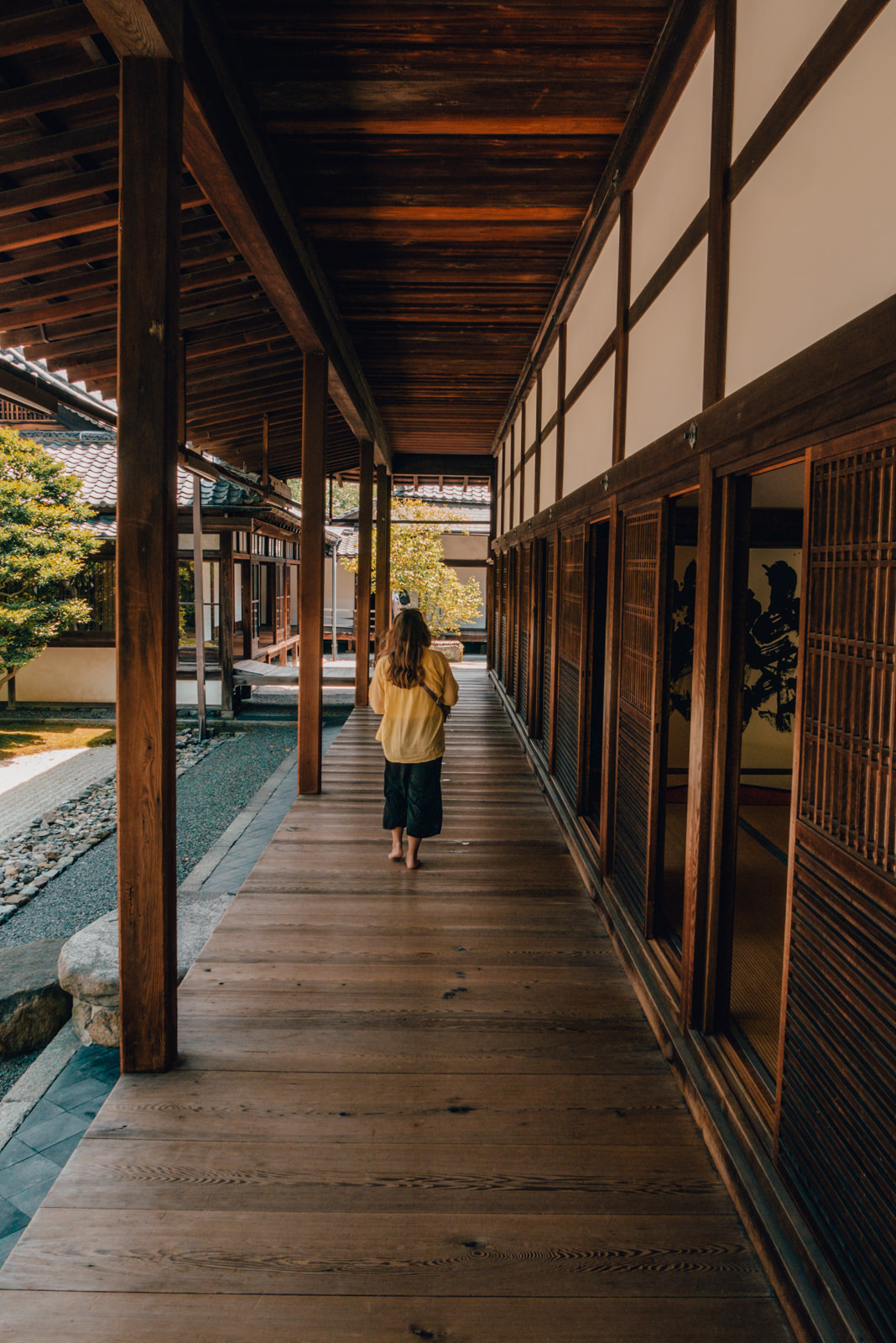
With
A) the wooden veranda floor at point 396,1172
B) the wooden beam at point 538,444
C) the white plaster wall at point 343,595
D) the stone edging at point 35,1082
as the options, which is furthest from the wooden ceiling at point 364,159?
the white plaster wall at point 343,595

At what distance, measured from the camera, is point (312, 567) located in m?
5.34

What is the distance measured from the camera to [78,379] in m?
4.95

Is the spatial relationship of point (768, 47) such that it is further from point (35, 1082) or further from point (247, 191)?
point (35, 1082)

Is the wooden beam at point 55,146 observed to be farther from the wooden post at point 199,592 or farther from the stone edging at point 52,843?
the wooden post at point 199,592

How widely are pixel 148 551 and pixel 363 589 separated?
7433 millimetres

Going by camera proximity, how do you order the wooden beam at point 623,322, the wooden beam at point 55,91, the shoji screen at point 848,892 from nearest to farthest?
the shoji screen at point 848,892
the wooden beam at point 55,91
the wooden beam at point 623,322

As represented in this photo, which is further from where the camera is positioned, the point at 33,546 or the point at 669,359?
the point at 33,546

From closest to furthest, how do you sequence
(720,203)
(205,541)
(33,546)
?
(720,203) → (33,546) → (205,541)

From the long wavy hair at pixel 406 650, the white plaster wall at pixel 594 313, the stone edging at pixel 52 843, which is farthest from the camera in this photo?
the stone edging at pixel 52 843

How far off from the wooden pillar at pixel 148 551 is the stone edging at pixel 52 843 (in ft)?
12.1

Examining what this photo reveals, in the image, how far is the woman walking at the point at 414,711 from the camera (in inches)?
148

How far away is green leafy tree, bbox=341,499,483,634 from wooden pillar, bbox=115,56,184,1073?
12.7 meters

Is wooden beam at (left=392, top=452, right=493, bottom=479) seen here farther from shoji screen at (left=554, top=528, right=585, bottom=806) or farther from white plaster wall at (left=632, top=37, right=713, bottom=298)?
white plaster wall at (left=632, top=37, right=713, bottom=298)

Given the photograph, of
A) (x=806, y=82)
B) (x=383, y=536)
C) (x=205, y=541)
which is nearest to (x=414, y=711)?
(x=806, y=82)
